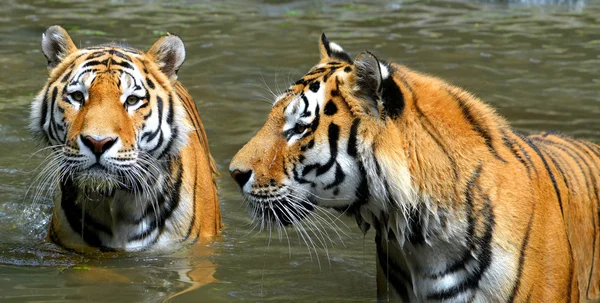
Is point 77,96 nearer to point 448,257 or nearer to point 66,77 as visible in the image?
point 66,77

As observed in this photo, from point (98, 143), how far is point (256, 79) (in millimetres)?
4269

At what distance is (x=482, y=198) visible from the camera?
311 cm

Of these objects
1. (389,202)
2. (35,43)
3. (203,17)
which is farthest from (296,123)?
(203,17)

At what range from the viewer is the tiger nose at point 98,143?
4.04 metres

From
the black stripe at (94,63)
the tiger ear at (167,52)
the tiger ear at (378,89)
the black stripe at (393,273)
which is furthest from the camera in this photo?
the tiger ear at (167,52)

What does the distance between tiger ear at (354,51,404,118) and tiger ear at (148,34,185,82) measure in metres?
1.86

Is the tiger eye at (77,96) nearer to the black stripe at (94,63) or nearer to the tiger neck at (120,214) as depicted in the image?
the black stripe at (94,63)

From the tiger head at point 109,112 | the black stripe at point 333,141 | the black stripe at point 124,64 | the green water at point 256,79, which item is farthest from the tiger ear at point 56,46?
the black stripe at point 333,141

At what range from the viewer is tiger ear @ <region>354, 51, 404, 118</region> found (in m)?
2.99

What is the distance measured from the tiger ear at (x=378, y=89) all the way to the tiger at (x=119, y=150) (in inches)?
57.3

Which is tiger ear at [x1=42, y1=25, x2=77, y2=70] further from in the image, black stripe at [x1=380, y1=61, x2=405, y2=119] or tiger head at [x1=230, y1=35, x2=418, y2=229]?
black stripe at [x1=380, y1=61, x2=405, y2=119]

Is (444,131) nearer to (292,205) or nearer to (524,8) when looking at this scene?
(292,205)

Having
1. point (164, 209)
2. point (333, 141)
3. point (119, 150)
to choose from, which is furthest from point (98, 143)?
point (333, 141)

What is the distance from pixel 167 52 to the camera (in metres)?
4.73
